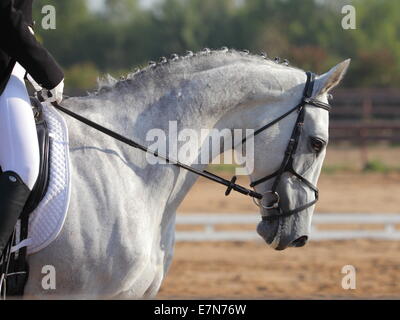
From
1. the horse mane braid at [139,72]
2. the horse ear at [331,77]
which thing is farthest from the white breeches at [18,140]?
the horse ear at [331,77]

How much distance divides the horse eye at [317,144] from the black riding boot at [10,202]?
56.4 inches

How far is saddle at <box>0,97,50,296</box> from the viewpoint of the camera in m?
3.22

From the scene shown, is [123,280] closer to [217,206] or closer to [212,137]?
[212,137]

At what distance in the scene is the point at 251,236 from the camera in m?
9.05

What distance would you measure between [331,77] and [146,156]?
1.01m

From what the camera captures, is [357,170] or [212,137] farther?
[357,170]

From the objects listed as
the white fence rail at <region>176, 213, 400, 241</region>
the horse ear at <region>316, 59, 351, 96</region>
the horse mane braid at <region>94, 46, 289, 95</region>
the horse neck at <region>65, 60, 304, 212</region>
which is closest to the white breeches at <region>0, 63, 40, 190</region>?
the horse neck at <region>65, 60, 304, 212</region>

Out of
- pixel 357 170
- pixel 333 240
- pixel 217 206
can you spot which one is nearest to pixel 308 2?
pixel 357 170

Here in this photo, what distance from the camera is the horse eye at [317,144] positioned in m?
3.65

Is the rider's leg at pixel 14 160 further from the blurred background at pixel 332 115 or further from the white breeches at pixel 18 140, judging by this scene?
the blurred background at pixel 332 115

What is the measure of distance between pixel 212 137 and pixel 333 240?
5.88 m

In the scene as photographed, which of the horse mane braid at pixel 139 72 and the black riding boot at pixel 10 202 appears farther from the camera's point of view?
the horse mane braid at pixel 139 72

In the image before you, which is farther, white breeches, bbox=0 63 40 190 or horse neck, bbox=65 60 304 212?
horse neck, bbox=65 60 304 212

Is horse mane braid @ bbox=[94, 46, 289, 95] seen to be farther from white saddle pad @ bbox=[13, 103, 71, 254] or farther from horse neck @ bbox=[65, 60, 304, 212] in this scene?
white saddle pad @ bbox=[13, 103, 71, 254]
